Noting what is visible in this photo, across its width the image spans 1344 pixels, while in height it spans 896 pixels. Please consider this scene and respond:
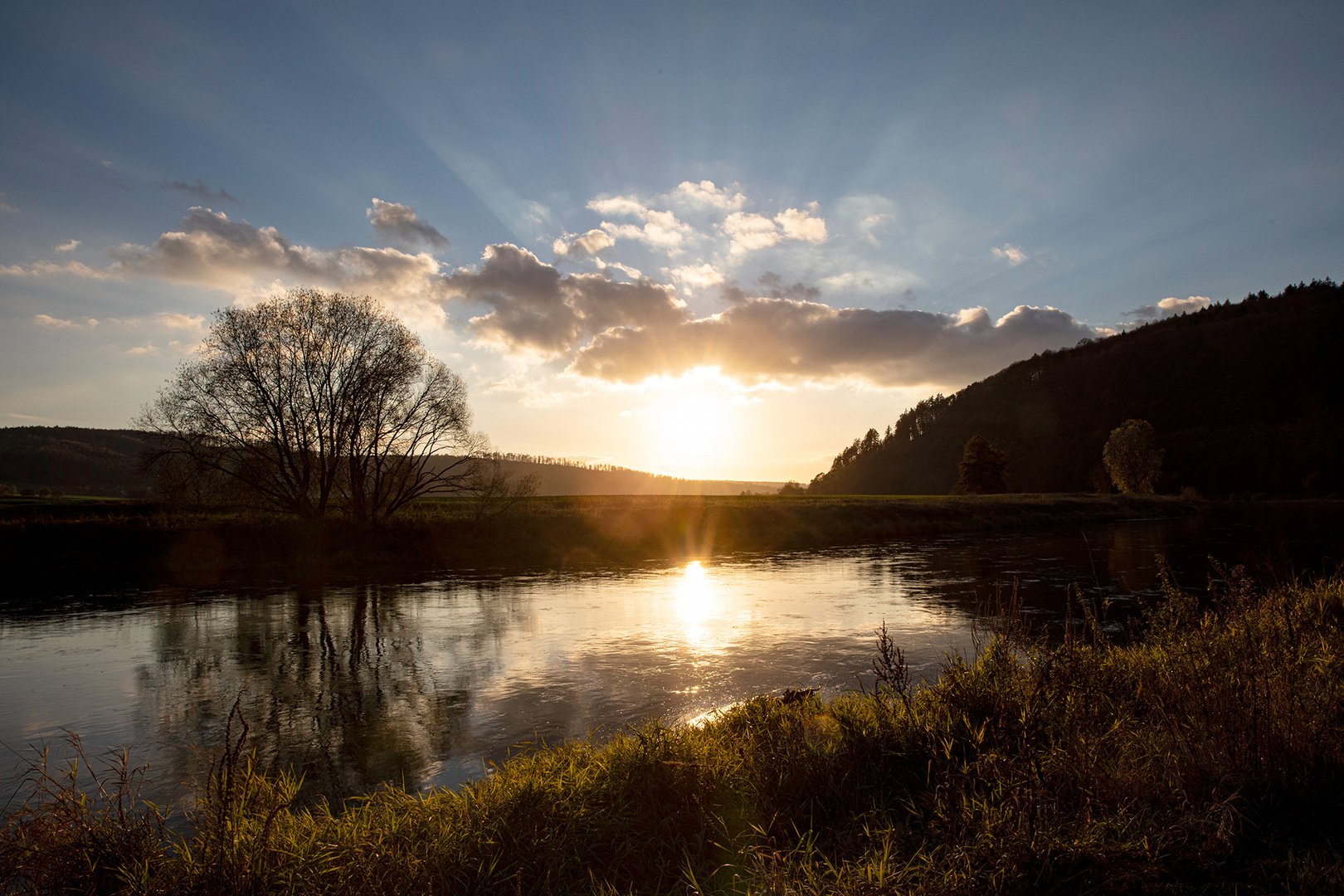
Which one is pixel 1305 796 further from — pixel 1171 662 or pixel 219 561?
pixel 219 561

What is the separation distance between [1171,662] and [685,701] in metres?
5.78

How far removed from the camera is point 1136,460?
3327 inches

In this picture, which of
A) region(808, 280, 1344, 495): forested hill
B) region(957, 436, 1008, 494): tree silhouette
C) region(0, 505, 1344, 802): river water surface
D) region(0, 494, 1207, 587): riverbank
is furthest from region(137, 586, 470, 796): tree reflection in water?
region(808, 280, 1344, 495): forested hill

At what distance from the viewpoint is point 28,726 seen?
30.1 ft

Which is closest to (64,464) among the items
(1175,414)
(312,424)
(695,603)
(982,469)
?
(312,424)

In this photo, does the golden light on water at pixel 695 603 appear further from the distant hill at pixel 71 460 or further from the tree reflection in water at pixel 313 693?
the distant hill at pixel 71 460

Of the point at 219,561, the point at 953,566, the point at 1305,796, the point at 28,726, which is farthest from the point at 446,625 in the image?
the point at 953,566

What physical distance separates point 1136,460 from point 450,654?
96173 mm

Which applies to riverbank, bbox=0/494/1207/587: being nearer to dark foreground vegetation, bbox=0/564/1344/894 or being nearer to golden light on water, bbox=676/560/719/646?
golden light on water, bbox=676/560/719/646

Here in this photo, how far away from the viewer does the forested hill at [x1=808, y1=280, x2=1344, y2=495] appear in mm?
112625

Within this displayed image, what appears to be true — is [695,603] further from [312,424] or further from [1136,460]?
[1136,460]

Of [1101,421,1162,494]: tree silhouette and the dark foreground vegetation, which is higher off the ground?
[1101,421,1162,494]: tree silhouette

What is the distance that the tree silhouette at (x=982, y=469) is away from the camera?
82312mm

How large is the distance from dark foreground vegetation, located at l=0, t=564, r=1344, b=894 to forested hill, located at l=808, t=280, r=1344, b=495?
113 meters
